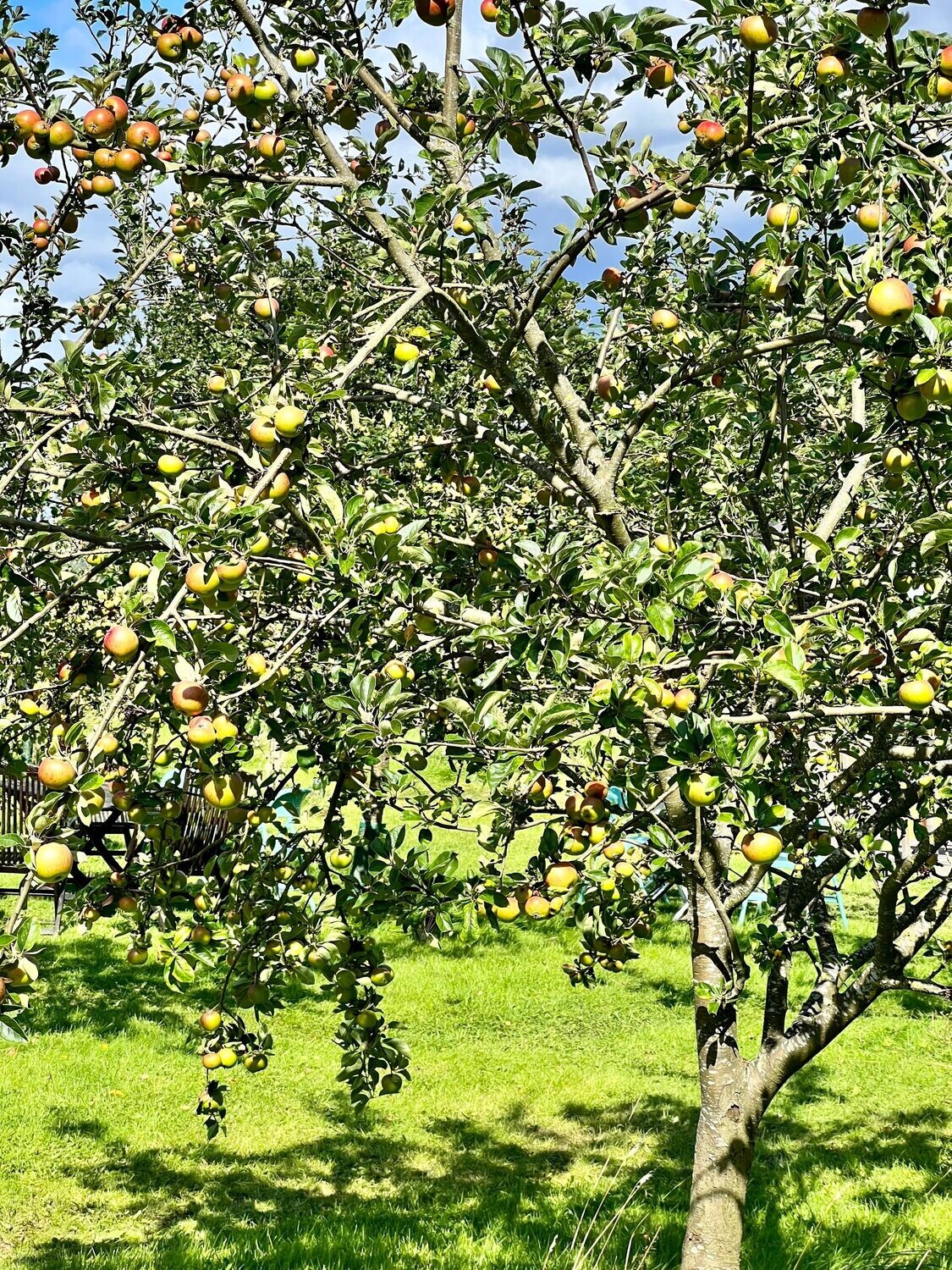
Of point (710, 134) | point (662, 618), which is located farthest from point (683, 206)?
point (662, 618)

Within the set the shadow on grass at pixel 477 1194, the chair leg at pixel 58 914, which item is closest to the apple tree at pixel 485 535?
the shadow on grass at pixel 477 1194

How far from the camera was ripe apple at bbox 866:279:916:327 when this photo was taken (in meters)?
2.04

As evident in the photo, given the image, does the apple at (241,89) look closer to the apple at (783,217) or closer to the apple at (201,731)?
the apple at (783,217)

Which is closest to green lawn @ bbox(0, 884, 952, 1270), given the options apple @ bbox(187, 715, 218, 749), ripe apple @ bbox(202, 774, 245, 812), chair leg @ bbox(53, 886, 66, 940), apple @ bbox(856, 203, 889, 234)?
chair leg @ bbox(53, 886, 66, 940)

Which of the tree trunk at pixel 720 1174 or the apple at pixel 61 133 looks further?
the tree trunk at pixel 720 1174

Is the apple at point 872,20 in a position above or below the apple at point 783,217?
above

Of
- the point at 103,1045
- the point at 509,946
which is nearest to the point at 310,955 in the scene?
the point at 103,1045

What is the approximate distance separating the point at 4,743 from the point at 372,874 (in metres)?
1.09

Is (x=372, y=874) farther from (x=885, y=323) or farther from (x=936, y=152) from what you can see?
(x=936, y=152)

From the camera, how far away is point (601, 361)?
3424 millimetres

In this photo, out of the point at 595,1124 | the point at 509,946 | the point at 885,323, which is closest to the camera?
the point at 885,323

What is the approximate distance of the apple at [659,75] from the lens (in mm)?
2703

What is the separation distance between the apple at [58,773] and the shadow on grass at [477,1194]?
318 centimetres

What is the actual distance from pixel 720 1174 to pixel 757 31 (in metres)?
3.24
